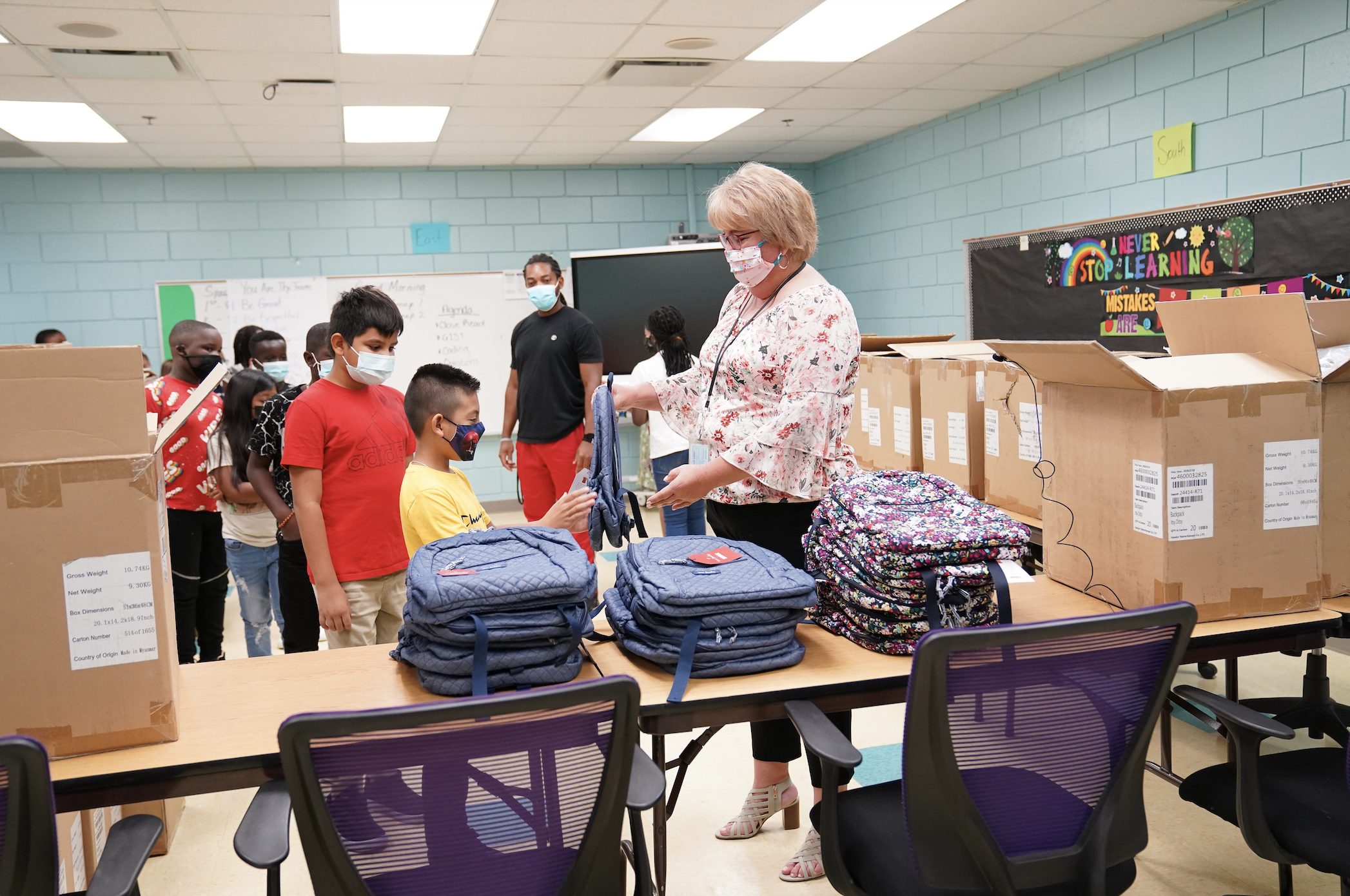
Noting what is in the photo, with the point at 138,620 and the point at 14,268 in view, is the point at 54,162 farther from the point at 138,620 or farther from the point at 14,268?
the point at 138,620

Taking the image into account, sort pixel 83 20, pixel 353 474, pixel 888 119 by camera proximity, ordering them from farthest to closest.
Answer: pixel 888 119 < pixel 83 20 < pixel 353 474

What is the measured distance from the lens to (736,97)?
5.55 meters

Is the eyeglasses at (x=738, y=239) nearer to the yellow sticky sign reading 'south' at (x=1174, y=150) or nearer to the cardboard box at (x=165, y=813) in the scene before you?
the cardboard box at (x=165, y=813)

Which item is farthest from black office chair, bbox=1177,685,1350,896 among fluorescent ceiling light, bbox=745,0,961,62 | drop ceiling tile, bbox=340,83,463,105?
drop ceiling tile, bbox=340,83,463,105

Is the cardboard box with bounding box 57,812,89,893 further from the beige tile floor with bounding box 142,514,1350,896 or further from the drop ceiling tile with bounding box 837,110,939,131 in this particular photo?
the drop ceiling tile with bounding box 837,110,939,131

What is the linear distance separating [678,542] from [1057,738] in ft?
2.42

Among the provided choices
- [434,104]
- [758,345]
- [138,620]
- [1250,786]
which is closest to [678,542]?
[758,345]

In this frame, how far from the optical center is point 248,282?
698 cm

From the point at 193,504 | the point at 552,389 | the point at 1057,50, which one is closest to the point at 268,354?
the point at 193,504

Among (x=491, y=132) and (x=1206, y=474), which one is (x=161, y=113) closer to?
(x=491, y=132)

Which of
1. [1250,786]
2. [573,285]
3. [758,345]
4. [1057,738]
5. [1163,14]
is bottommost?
[1250,786]

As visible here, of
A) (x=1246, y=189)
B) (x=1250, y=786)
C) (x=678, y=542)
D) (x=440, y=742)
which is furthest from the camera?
(x=1246, y=189)

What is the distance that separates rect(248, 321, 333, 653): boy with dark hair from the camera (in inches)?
108

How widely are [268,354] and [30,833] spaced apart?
2893 mm
